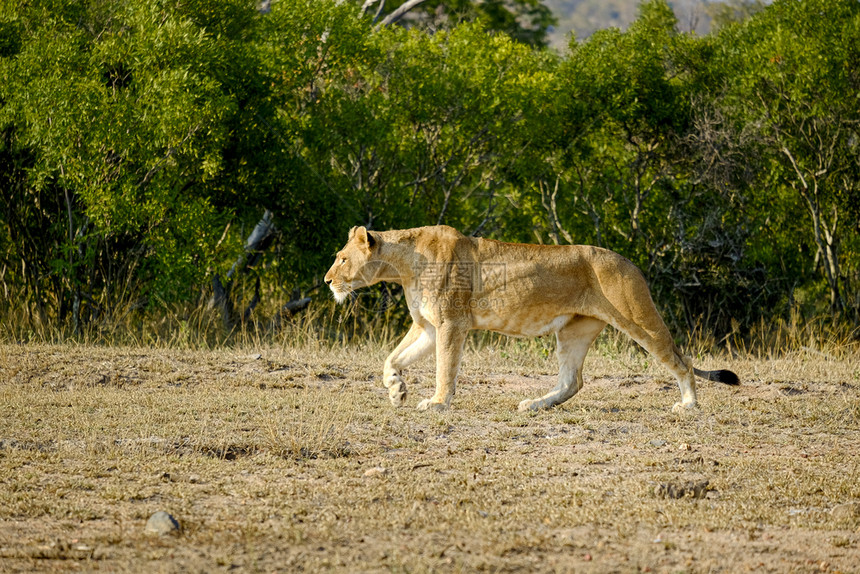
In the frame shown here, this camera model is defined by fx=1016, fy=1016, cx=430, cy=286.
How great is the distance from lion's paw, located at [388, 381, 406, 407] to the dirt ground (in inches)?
6.3

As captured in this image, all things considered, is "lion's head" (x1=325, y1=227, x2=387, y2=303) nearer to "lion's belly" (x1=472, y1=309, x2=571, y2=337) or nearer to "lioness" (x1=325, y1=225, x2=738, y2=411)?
"lioness" (x1=325, y1=225, x2=738, y2=411)

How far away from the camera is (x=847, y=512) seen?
549cm

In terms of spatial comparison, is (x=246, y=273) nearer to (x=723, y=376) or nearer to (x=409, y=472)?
(x=723, y=376)

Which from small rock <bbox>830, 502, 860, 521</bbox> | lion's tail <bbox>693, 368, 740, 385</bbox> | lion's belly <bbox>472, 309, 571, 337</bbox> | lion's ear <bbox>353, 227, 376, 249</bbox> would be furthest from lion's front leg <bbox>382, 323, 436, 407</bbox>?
small rock <bbox>830, 502, 860, 521</bbox>

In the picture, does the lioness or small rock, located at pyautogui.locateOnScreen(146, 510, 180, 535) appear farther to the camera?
the lioness

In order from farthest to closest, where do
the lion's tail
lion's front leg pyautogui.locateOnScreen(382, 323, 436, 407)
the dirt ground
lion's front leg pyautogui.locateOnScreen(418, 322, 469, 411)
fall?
the lion's tail < lion's front leg pyautogui.locateOnScreen(382, 323, 436, 407) < lion's front leg pyautogui.locateOnScreen(418, 322, 469, 411) < the dirt ground

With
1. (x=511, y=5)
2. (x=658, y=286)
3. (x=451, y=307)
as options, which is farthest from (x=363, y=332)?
(x=511, y=5)

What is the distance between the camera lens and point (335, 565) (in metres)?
4.49

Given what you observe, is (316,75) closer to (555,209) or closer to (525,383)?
(555,209)

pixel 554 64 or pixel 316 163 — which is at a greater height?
pixel 554 64

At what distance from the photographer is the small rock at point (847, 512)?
5430mm

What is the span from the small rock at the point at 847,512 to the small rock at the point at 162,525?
11.3 feet

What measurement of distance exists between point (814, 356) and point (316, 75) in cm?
849

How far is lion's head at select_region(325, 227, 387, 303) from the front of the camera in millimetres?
8344
